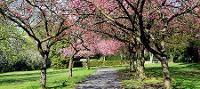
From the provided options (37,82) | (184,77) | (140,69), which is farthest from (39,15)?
(184,77)

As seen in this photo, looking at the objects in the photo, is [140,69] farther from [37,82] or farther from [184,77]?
[37,82]

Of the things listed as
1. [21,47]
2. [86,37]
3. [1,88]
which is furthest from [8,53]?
[1,88]

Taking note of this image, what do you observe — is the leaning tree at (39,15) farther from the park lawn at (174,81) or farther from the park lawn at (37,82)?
the park lawn at (174,81)

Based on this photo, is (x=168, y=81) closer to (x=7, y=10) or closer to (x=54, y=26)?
(x=7, y=10)

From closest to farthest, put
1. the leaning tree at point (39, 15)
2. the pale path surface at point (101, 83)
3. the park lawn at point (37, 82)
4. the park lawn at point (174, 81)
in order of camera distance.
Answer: the leaning tree at point (39, 15) < the park lawn at point (174, 81) < the pale path surface at point (101, 83) < the park lawn at point (37, 82)

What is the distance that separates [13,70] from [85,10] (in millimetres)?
67501

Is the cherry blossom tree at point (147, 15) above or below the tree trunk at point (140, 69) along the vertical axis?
above

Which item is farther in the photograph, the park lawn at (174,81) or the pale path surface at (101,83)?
the pale path surface at (101,83)

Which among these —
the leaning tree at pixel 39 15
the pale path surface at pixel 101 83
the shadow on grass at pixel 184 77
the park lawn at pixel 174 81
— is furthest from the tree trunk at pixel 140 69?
the leaning tree at pixel 39 15

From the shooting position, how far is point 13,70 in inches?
3351

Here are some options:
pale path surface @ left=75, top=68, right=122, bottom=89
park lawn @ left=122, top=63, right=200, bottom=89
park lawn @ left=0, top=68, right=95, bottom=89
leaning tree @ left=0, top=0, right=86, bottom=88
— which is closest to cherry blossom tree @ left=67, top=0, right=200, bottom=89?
leaning tree @ left=0, top=0, right=86, bottom=88

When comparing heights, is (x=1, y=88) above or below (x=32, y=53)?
below

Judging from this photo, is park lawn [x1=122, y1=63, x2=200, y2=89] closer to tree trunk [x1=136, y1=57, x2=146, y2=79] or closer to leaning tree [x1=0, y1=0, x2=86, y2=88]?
tree trunk [x1=136, y1=57, x2=146, y2=79]

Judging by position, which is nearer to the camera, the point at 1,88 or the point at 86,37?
the point at 1,88
